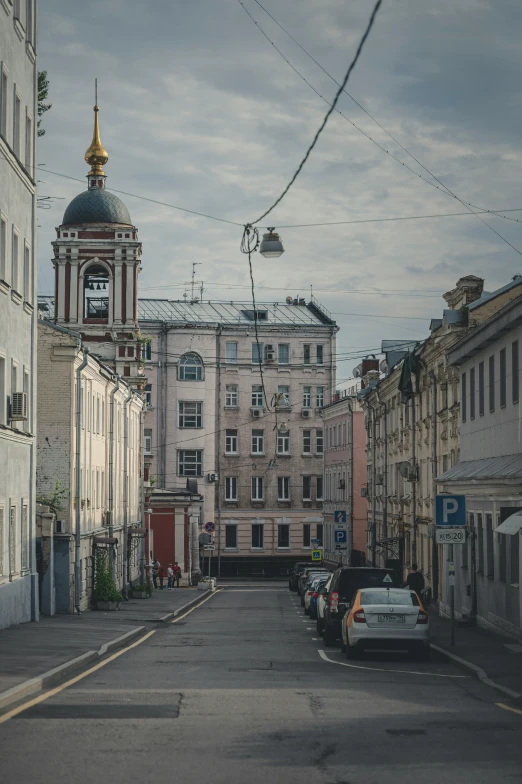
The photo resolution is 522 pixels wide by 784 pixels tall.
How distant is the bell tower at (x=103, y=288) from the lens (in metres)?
59.5

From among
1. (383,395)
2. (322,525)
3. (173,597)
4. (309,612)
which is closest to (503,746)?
(309,612)

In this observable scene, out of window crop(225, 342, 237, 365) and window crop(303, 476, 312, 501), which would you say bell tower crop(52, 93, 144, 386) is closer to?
window crop(225, 342, 237, 365)

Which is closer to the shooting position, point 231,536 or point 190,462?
point 231,536

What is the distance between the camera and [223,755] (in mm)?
9914

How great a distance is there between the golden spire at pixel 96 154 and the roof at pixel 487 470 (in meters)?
35.2

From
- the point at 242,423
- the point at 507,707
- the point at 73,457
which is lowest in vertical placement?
the point at 507,707

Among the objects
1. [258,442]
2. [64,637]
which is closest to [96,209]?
[258,442]

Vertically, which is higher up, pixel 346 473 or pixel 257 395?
pixel 257 395

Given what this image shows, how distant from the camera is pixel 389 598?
20.4 m

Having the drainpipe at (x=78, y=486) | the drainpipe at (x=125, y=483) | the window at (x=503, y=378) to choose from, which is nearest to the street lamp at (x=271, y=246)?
the window at (x=503, y=378)

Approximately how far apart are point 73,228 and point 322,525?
115ft

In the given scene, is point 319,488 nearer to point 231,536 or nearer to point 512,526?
point 231,536

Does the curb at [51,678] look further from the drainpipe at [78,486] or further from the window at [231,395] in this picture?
the window at [231,395]

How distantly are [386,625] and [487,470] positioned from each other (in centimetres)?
717
